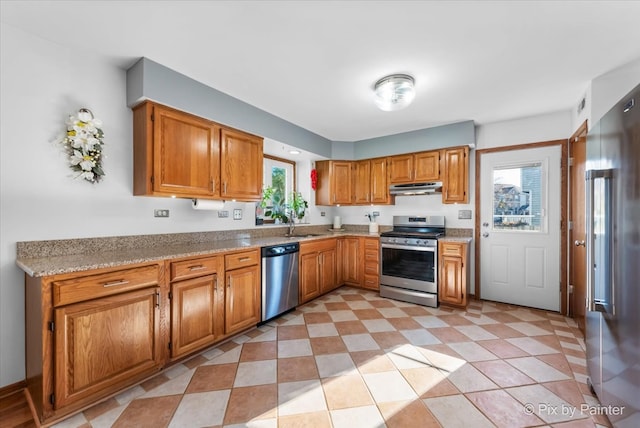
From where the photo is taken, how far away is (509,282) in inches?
137

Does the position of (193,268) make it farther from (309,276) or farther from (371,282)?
(371,282)

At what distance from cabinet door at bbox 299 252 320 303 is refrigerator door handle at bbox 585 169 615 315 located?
263 cm

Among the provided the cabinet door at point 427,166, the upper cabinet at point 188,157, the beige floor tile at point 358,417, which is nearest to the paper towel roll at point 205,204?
the upper cabinet at point 188,157

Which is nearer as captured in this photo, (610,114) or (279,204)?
(610,114)

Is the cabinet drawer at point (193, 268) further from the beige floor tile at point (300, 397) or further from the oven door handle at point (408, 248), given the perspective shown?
the oven door handle at point (408, 248)

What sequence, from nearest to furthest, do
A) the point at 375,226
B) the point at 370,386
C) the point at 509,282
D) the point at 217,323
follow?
the point at 370,386
the point at 217,323
the point at 509,282
the point at 375,226

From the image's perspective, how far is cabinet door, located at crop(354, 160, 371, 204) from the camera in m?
4.37

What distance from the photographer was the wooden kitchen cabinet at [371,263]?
405 cm

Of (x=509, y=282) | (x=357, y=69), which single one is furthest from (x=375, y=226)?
(x=357, y=69)

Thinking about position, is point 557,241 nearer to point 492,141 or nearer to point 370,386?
point 492,141

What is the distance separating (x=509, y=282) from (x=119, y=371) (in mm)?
4255

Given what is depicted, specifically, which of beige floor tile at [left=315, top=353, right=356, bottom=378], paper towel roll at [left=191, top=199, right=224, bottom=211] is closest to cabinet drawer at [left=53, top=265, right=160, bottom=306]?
paper towel roll at [left=191, top=199, right=224, bottom=211]

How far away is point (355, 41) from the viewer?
1857mm

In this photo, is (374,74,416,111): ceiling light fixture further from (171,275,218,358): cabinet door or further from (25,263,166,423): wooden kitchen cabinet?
(25,263,166,423): wooden kitchen cabinet
